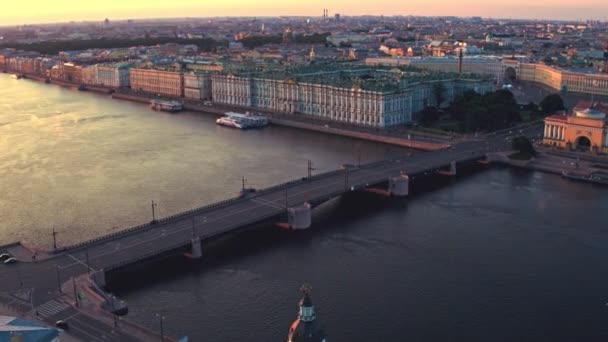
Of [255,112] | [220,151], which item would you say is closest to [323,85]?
[255,112]

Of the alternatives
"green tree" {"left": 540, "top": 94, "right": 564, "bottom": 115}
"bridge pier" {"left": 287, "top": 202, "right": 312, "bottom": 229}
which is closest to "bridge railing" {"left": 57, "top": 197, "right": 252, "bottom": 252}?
"bridge pier" {"left": 287, "top": 202, "right": 312, "bottom": 229}

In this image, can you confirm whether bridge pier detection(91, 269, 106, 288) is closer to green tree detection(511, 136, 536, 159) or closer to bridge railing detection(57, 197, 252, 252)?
bridge railing detection(57, 197, 252, 252)

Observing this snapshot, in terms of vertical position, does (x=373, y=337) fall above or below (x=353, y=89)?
below

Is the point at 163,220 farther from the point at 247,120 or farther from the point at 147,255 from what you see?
the point at 247,120

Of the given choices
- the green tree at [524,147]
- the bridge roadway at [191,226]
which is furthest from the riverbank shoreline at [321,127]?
the bridge roadway at [191,226]

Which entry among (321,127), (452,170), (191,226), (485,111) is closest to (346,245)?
(191,226)

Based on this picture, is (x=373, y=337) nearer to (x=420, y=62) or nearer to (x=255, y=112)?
(x=255, y=112)
